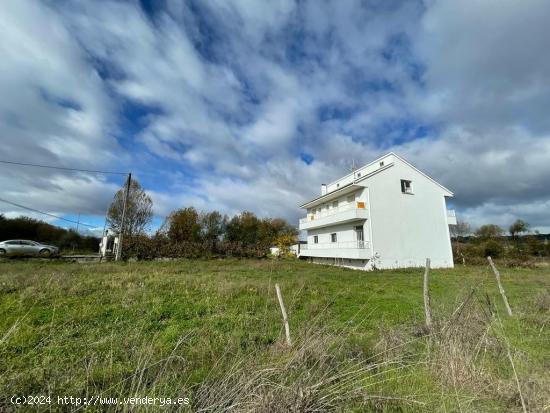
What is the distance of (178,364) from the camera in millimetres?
3490

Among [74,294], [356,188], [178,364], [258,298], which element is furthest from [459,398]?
[356,188]

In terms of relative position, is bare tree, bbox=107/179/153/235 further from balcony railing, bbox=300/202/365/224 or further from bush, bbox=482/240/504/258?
bush, bbox=482/240/504/258

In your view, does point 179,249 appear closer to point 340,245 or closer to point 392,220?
point 340,245

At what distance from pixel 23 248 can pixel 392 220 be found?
103 ft

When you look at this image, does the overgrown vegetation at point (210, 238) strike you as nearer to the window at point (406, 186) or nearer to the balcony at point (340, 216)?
the balcony at point (340, 216)

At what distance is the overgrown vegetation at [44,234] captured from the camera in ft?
108

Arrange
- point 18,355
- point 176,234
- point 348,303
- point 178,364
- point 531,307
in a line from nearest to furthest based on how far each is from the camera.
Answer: point 178,364, point 18,355, point 531,307, point 348,303, point 176,234

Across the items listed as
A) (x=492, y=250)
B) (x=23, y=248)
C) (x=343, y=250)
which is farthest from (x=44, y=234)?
(x=492, y=250)

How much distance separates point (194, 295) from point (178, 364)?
5.04 meters

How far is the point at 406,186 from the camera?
78.4ft

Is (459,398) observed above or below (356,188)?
below

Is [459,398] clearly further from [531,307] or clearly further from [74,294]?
[74,294]

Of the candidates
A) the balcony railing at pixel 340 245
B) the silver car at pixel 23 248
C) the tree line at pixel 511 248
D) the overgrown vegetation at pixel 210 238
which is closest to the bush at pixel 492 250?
the tree line at pixel 511 248

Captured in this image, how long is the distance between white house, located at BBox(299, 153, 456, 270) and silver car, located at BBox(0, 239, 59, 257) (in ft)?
82.6
